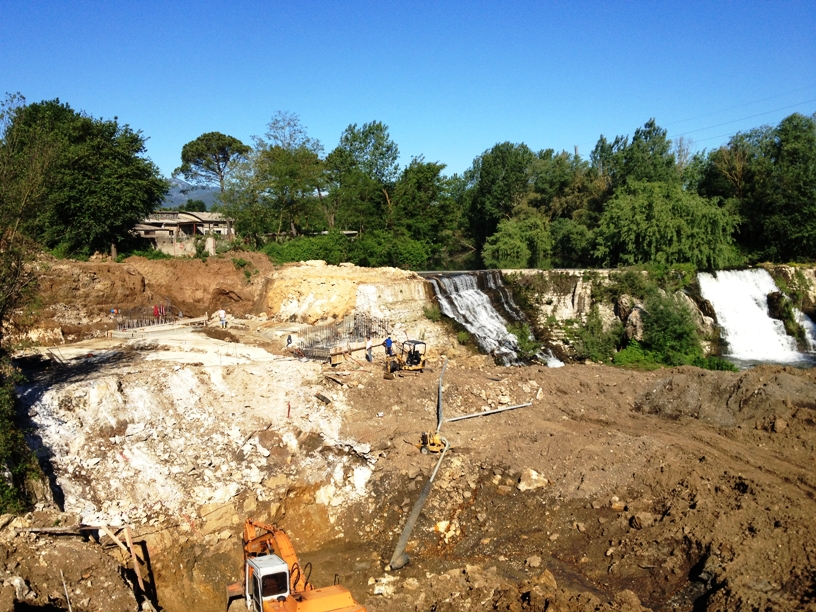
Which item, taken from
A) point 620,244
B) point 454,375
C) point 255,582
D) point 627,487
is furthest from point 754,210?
point 255,582

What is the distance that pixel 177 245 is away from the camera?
3192cm

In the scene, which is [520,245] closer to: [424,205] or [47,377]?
[424,205]

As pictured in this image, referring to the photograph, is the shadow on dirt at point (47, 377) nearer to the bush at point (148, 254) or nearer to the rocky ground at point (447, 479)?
the rocky ground at point (447, 479)

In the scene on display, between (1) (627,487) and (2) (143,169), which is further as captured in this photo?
(2) (143,169)

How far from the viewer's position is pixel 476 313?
1080 inches

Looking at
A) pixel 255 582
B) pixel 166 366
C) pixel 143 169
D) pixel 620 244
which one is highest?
pixel 143 169

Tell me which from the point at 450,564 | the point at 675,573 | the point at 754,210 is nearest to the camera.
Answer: the point at 675,573

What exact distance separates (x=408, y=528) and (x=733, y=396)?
10587 millimetres

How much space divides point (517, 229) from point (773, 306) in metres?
23.1

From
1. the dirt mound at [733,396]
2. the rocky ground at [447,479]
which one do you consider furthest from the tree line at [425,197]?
the dirt mound at [733,396]

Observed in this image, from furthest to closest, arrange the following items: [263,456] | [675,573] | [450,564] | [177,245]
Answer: [177,245] < [263,456] < [450,564] < [675,573]

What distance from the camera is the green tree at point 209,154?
2169 inches

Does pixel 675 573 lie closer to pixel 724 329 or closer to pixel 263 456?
pixel 263 456

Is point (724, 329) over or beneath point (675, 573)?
over
